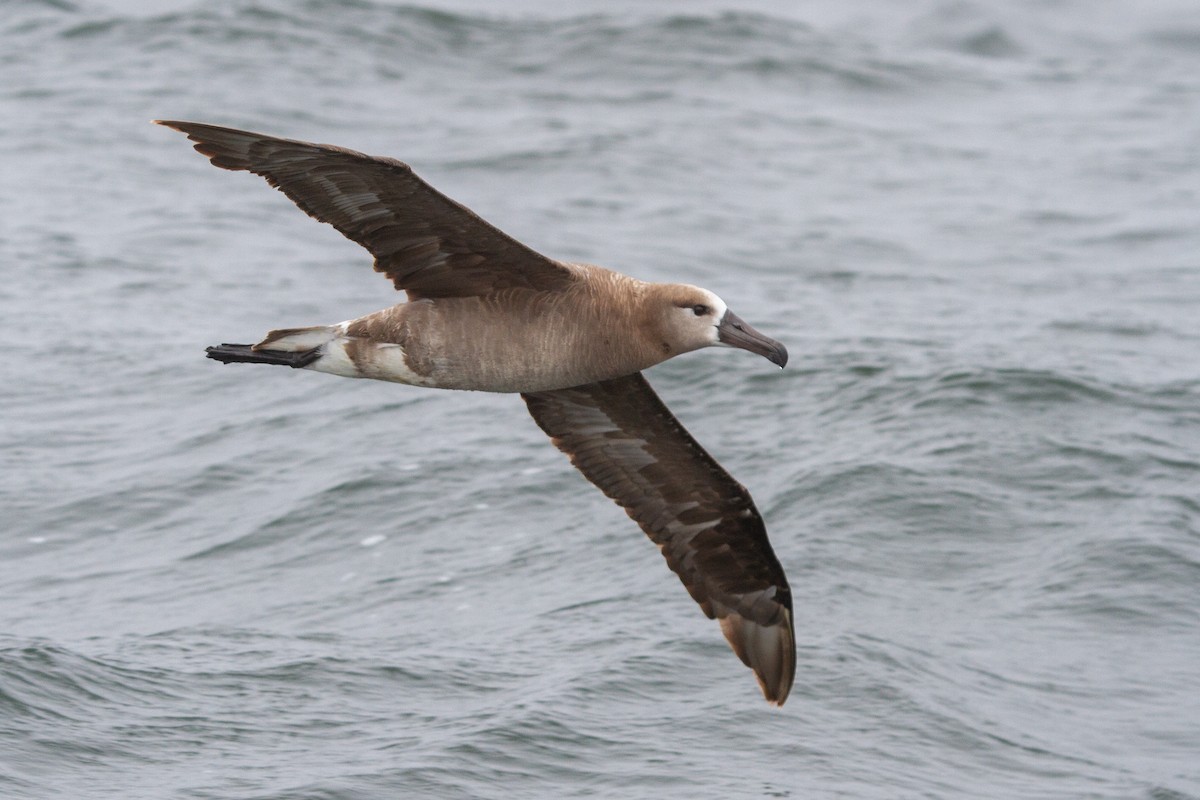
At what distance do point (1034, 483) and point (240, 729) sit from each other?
643cm

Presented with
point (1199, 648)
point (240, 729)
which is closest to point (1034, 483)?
point (1199, 648)

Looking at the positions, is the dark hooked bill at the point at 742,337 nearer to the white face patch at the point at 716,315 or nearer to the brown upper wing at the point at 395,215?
the white face patch at the point at 716,315

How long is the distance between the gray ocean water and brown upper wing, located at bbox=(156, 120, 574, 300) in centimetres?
272

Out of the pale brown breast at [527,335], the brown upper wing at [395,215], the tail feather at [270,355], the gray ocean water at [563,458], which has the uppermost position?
the brown upper wing at [395,215]

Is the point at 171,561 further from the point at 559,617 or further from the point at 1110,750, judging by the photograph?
the point at 1110,750

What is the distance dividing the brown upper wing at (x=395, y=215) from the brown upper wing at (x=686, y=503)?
121 cm

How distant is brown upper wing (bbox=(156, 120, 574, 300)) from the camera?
25.7ft

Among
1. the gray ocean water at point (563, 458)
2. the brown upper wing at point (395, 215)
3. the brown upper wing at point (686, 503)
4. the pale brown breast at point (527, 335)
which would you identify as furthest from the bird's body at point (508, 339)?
the gray ocean water at point (563, 458)

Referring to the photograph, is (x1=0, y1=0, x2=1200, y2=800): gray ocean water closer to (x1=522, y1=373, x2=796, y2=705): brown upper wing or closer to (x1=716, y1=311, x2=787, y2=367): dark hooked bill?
(x1=522, y1=373, x2=796, y2=705): brown upper wing

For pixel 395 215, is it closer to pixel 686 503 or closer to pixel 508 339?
pixel 508 339

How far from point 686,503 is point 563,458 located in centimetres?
430

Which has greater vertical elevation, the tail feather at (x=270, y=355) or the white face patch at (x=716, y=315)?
the white face patch at (x=716, y=315)

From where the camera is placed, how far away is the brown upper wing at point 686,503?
31.8ft

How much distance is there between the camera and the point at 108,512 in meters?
13.1
